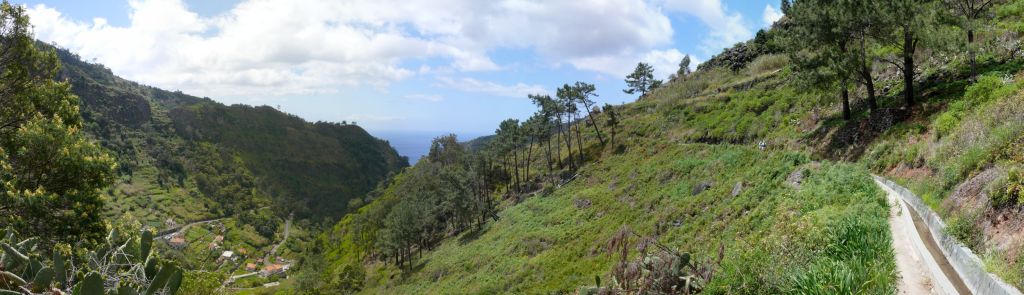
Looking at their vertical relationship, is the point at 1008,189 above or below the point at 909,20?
below

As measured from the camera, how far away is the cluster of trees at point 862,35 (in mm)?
21266

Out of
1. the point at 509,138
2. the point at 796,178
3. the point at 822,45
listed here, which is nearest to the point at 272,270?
the point at 509,138

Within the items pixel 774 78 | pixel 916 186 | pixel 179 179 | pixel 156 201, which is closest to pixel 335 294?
pixel 774 78

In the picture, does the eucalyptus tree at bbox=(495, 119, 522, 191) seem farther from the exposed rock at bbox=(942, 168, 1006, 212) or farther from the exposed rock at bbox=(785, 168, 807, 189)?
the exposed rock at bbox=(942, 168, 1006, 212)

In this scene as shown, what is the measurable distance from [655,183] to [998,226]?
2788cm

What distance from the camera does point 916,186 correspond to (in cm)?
1309

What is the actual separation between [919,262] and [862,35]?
18669mm

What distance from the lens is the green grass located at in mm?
8945

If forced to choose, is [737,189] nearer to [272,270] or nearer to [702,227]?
[702,227]

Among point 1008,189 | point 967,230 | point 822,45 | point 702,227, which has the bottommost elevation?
point 702,227

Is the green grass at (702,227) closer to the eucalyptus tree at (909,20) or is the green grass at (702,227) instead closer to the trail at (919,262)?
the trail at (919,262)

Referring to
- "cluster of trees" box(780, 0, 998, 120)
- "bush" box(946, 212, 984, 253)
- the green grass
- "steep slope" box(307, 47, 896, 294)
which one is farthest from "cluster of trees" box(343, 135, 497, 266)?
"bush" box(946, 212, 984, 253)

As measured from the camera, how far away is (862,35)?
2330 cm

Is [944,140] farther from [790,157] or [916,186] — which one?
[790,157]
